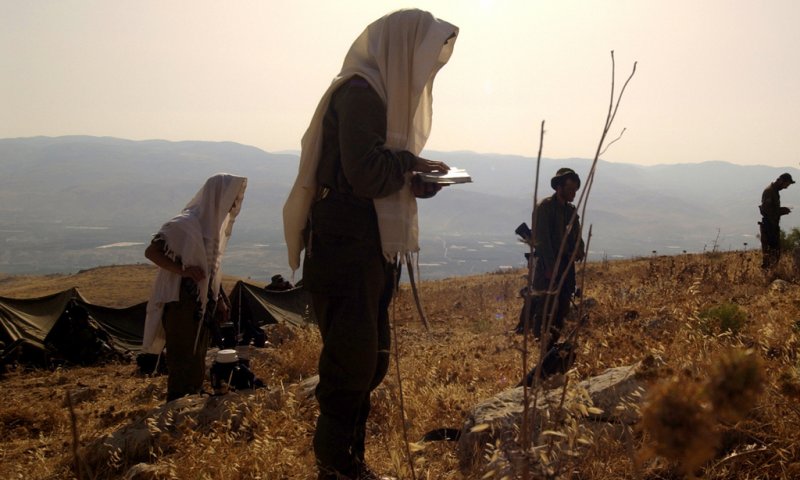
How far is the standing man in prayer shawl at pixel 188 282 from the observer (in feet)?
13.5

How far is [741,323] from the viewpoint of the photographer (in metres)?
4.21

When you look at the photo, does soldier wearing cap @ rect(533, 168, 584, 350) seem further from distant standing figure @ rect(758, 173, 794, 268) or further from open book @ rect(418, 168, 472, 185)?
distant standing figure @ rect(758, 173, 794, 268)

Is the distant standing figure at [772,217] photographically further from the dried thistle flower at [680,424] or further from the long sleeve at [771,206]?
the dried thistle flower at [680,424]

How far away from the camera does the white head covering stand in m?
2.47

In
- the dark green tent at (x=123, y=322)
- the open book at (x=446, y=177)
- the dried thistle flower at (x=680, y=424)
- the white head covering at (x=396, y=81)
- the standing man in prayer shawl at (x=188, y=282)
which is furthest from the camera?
the dark green tent at (x=123, y=322)

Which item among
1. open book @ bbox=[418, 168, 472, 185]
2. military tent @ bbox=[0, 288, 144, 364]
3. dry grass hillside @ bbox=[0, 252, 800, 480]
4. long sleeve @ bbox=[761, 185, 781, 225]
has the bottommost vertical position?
military tent @ bbox=[0, 288, 144, 364]

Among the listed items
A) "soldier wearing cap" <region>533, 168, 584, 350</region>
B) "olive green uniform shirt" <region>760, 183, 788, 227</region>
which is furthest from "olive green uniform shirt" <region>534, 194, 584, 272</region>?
"olive green uniform shirt" <region>760, 183, 788, 227</region>

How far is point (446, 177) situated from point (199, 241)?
247 cm

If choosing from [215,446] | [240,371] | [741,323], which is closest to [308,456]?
[215,446]

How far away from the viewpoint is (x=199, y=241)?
423cm

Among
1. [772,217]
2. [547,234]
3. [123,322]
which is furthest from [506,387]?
[772,217]

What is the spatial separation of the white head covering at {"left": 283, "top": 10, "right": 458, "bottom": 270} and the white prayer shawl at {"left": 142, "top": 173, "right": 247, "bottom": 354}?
5.88 ft

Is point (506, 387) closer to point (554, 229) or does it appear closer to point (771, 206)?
point (554, 229)

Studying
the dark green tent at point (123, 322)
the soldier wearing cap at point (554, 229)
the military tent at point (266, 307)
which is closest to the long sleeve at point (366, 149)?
the soldier wearing cap at point (554, 229)
